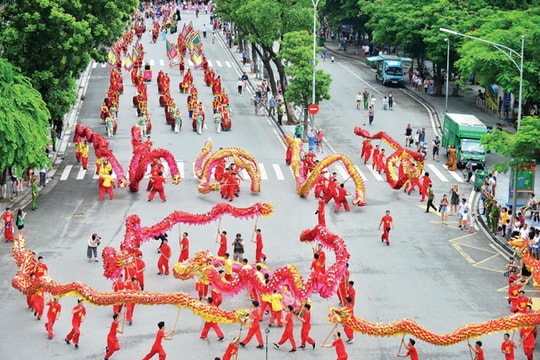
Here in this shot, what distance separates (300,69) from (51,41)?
50.2ft

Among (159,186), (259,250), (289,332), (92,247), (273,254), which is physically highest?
(159,186)

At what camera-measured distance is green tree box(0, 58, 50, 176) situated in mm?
41094

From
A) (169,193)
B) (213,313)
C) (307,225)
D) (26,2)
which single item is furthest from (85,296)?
(26,2)

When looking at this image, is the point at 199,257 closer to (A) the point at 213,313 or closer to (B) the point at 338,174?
(A) the point at 213,313

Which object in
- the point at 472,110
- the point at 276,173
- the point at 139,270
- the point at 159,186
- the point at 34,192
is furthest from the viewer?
the point at 472,110

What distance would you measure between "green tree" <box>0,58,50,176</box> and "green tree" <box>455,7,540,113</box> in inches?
1042

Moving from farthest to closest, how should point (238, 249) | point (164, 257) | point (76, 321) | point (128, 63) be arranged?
1. point (128, 63)
2. point (238, 249)
3. point (164, 257)
4. point (76, 321)

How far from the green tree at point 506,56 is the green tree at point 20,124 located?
26.5 metres

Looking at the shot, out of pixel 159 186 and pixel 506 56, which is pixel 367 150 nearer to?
pixel 506 56

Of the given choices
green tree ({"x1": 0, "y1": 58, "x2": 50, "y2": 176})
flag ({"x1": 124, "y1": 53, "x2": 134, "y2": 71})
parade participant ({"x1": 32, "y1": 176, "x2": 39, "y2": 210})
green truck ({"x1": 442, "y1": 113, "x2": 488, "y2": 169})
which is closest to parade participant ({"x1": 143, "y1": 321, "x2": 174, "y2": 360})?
green tree ({"x1": 0, "y1": 58, "x2": 50, "y2": 176})

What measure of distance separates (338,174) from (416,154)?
5047mm

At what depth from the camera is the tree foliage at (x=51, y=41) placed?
47812mm

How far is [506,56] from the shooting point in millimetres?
58500

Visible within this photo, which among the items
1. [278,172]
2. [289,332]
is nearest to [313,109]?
[278,172]
